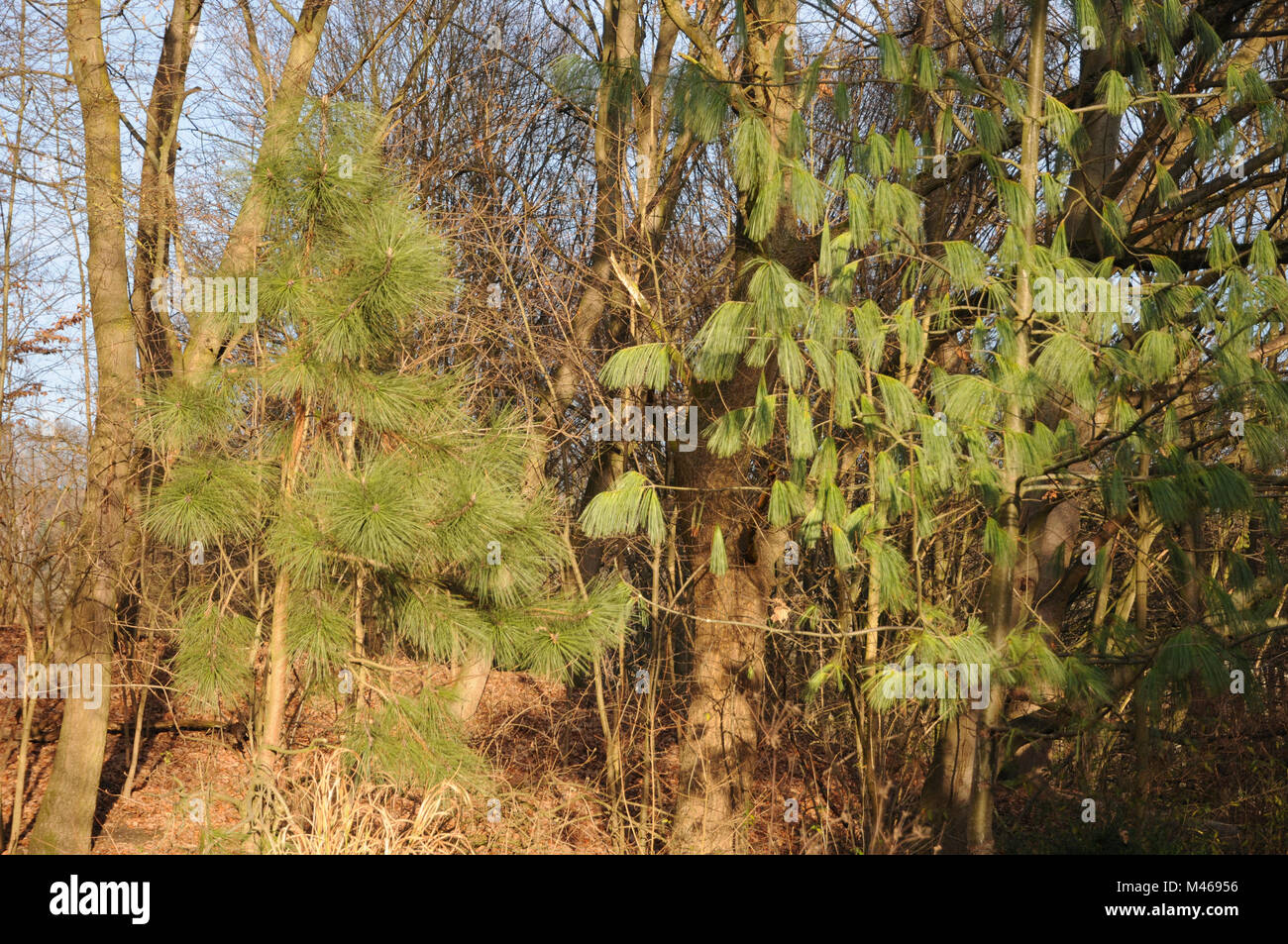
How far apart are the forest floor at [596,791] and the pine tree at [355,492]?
78 centimetres

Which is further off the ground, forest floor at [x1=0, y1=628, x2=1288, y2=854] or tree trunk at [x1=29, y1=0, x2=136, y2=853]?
tree trunk at [x1=29, y1=0, x2=136, y2=853]

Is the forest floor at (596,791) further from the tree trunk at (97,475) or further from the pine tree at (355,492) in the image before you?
the pine tree at (355,492)

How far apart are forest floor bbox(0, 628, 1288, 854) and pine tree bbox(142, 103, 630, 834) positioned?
0.78 m

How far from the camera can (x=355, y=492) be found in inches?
152

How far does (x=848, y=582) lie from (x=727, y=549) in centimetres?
63

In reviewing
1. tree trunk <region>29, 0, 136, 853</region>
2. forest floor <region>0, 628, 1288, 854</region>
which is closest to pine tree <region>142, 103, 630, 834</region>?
forest floor <region>0, 628, 1288, 854</region>

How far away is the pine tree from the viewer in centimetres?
401

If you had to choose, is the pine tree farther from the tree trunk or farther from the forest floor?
the tree trunk

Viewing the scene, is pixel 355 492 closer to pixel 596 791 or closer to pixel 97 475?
pixel 97 475

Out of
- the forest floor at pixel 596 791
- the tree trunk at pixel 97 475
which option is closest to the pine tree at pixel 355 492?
the forest floor at pixel 596 791

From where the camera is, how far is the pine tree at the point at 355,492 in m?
4.01

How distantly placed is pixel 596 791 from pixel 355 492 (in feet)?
9.31

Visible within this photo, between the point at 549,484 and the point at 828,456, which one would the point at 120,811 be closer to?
the point at 549,484
